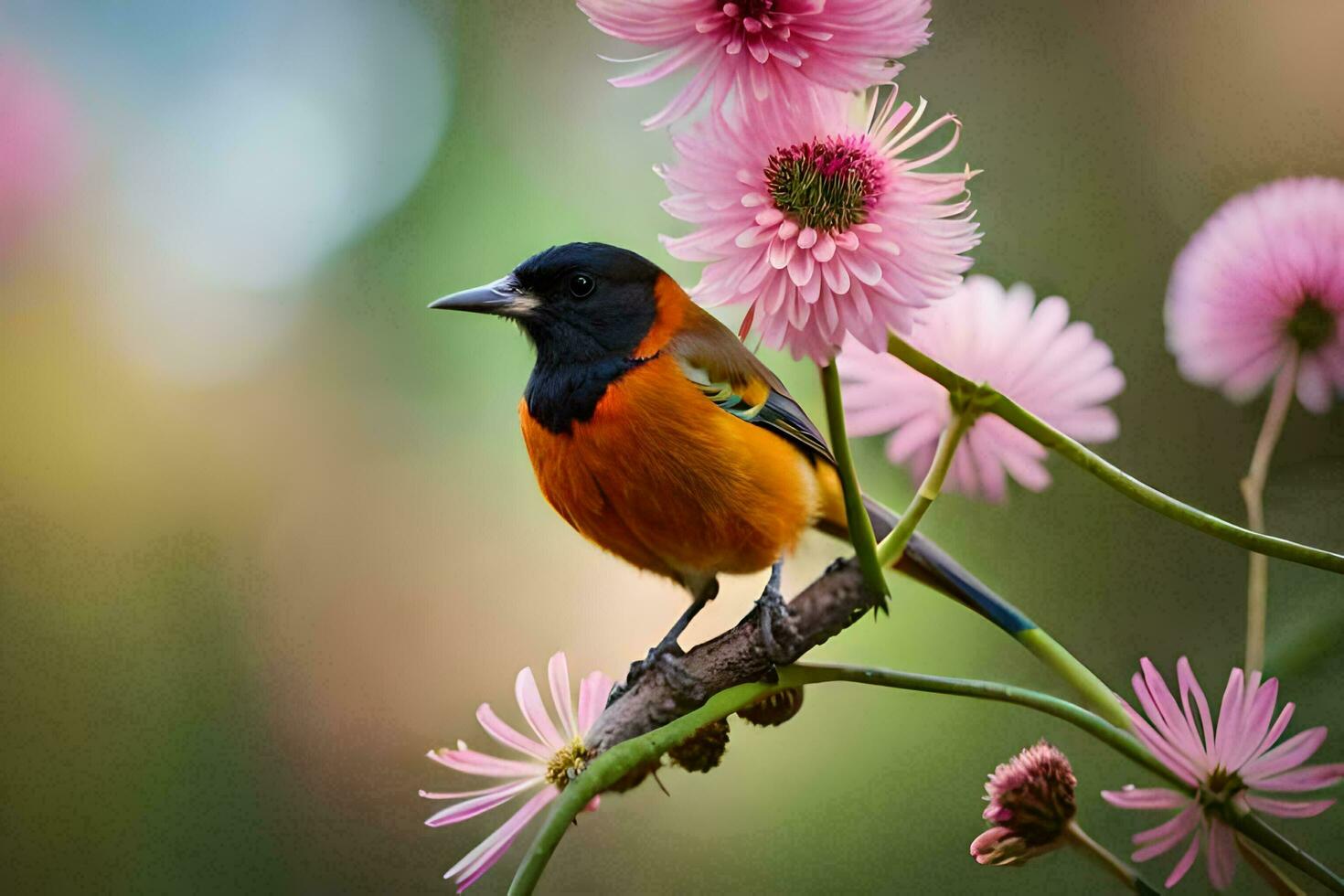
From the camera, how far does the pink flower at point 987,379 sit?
60 centimetres

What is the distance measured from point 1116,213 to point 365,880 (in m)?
0.71

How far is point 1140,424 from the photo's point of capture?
2.57ft

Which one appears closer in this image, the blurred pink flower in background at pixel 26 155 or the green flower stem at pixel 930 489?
the green flower stem at pixel 930 489

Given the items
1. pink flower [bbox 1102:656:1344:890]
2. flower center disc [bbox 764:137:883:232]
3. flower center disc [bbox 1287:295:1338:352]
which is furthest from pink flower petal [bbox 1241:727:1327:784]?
flower center disc [bbox 764:137:883:232]

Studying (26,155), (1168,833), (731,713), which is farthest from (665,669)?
(26,155)

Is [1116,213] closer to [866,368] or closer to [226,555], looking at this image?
[866,368]

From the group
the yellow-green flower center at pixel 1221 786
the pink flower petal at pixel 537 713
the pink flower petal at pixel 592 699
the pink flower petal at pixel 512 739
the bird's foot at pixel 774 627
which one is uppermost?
the yellow-green flower center at pixel 1221 786

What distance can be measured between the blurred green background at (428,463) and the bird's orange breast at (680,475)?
0.09 meters

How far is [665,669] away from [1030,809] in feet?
0.65

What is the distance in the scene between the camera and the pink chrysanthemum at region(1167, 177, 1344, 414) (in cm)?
64

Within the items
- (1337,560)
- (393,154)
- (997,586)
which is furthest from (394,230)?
(1337,560)

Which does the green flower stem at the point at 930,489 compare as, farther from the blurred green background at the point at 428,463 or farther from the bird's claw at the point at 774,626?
the blurred green background at the point at 428,463

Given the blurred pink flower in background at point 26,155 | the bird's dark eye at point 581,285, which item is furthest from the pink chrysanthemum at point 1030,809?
the blurred pink flower in background at point 26,155

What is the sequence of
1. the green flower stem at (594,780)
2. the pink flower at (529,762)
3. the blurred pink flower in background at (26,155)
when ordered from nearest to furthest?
the green flower stem at (594,780)
the pink flower at (529,762)
the blurred pink flower in background at (26,155)
